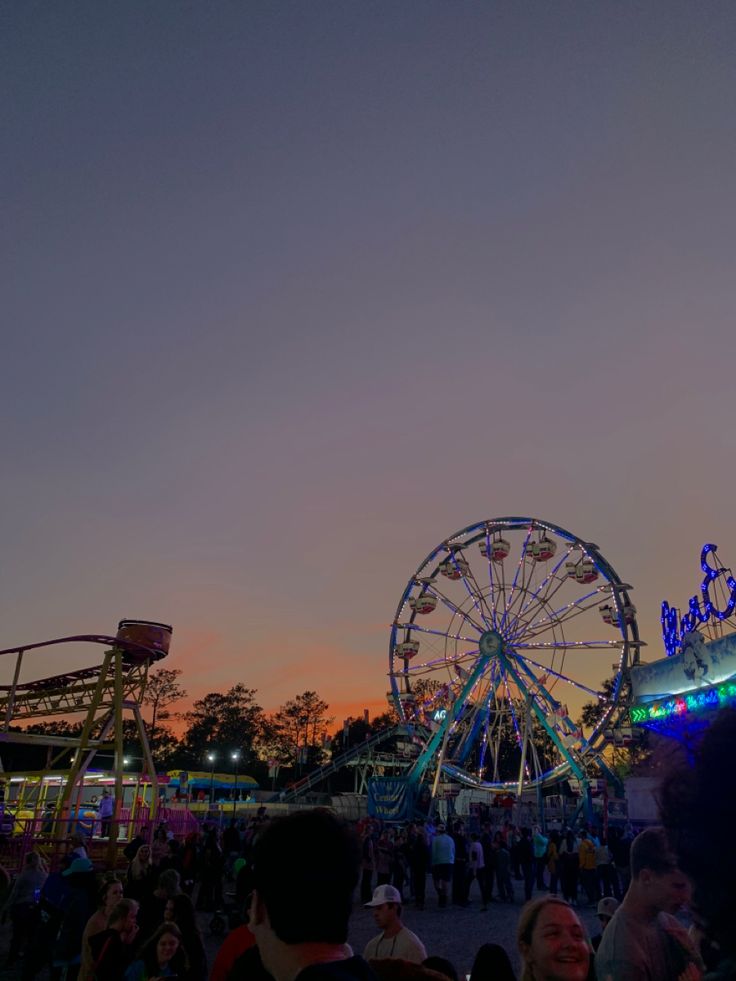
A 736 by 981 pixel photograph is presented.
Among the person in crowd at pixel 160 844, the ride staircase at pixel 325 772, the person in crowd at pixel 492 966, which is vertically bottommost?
the person in crowd at pixel 492 966

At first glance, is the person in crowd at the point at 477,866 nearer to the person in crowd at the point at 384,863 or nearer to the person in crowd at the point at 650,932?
the person in crowd at the point at 384,863

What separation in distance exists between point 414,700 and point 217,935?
22672mm

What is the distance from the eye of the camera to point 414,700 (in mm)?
32500

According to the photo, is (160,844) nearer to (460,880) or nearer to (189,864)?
(189,864)

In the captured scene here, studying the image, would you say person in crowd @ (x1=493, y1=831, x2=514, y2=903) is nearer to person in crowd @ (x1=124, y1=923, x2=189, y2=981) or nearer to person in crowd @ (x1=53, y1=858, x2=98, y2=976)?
person in crowd @ (x1=53, y1=858, x2=98, y2=976)

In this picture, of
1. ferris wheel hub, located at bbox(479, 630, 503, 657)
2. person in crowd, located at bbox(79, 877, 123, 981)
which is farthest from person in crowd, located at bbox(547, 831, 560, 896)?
ferris wheel hub, located at bbox(479, 630, 503, 657)

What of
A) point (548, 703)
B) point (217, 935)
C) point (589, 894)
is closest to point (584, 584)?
point (548, 703)

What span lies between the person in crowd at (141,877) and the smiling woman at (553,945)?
626 centimetres

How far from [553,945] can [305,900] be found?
4.69 feet

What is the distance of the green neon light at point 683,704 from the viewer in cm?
1909

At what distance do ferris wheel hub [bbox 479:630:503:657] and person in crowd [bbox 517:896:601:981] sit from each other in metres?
27.4

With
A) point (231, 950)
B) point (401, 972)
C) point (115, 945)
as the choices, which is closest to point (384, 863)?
point (115, 945)

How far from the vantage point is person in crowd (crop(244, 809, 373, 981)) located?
5.65ft

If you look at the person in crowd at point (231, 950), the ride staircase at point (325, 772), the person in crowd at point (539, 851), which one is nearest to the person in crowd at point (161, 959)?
the person in crowd at point (231, 950)
